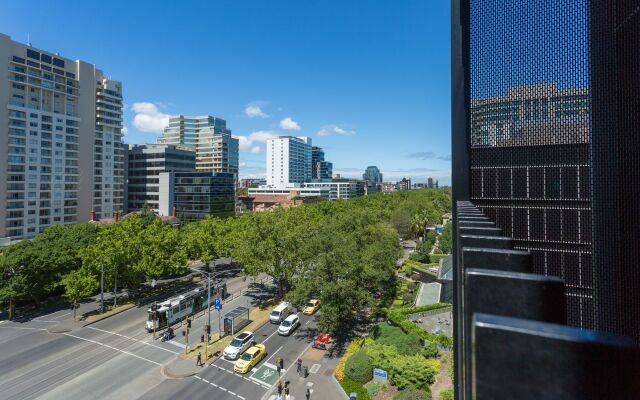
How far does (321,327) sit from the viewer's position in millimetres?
25344

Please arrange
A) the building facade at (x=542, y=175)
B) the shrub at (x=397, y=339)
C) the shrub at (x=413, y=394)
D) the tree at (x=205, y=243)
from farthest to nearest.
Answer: the tree at (x=205, y=243)
the shrub at (x=397, y=339)
the shrub at (x=413, y=394)
the building facade at (x=542, y=175)

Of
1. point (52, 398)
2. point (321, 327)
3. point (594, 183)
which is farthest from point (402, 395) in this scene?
point (52, 398)

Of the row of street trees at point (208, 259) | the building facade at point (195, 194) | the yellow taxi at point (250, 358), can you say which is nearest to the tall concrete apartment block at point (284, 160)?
the building facade at point (195, 194)

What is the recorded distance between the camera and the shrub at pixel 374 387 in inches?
786

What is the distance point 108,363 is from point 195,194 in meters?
58.3

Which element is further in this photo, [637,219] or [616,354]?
[637,219]

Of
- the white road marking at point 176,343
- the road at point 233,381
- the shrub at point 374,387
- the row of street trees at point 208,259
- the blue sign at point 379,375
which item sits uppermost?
the row of street trees at point 208,259

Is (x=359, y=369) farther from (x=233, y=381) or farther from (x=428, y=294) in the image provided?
(x=428, y=294)

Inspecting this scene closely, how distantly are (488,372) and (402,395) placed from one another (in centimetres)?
1958

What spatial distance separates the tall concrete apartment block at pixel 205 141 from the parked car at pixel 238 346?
359 feet

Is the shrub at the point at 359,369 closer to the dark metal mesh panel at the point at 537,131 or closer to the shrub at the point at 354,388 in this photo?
the shrub at the point at 354,388

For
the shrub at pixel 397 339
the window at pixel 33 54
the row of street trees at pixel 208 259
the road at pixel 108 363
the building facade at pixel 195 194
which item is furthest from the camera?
the building facade at pixel 195 194

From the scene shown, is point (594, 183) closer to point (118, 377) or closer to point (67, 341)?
point (118, 377)

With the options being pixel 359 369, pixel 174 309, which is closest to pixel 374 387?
pixel 359 369
